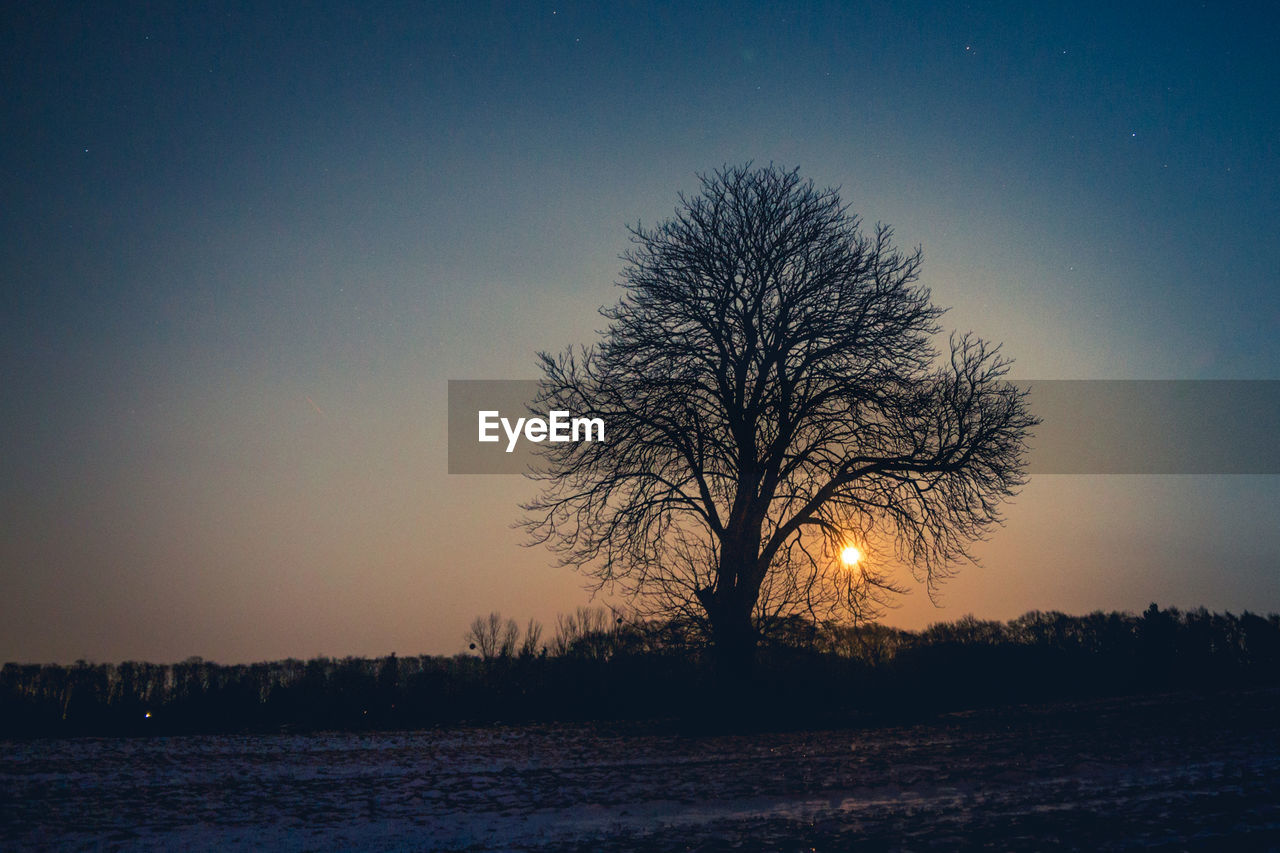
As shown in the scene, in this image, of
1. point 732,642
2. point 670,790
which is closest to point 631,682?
point 732,642

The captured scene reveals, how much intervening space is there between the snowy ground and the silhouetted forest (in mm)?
2005

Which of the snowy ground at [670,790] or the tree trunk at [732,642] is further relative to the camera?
the tree trunk at [732,642]

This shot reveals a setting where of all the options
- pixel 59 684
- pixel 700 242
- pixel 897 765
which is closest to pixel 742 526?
pixel 700 242

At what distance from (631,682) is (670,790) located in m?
7.42

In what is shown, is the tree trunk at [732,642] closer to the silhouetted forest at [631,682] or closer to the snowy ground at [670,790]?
the silhouetted forest at [631,682]

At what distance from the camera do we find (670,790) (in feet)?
21.2

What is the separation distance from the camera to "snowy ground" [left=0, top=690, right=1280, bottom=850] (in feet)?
16.2

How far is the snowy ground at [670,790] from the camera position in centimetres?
493

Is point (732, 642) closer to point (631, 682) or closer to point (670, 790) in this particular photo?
point (631, 682)

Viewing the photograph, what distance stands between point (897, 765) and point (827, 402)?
321 inches

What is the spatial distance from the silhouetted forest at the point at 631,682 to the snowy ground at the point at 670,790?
6.58 feet

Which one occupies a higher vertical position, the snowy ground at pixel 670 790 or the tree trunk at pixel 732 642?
the tree trunk at pixel 732 642

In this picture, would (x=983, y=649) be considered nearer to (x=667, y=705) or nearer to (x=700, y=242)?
(x=667, y=705)

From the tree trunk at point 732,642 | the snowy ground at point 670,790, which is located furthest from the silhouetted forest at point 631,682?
the snowy ground at point 670,790
